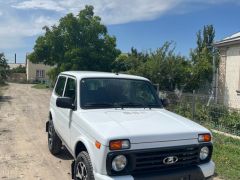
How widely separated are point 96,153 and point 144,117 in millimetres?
1045

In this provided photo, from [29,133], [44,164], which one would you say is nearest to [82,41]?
[29,133]

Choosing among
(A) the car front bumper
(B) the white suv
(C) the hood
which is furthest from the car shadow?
(A) the car front bumper

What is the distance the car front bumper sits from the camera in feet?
13.8

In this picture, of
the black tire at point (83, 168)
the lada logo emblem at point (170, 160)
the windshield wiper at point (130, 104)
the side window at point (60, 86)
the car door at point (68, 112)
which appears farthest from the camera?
the side window at point (60, 86)

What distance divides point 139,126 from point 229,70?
11685 millimetres

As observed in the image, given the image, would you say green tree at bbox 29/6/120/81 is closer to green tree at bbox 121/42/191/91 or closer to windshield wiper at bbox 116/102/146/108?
green tree at bbox 121/42/191/91

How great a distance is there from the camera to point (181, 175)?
14.5 feet

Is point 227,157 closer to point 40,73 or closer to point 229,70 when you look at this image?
point 229,70

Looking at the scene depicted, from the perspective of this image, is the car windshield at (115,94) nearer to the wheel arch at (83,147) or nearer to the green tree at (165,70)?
the wheel arch at (83,147)

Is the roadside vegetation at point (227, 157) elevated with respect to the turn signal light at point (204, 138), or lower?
lower

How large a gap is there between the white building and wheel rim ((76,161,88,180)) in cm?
→ 1019

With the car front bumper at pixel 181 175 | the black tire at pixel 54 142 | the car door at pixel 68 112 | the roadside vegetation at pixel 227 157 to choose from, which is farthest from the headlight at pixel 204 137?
the black tire at pixel 54 142

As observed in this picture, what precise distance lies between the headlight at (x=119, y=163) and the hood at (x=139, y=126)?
0.24 m

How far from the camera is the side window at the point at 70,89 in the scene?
6.11 metres
